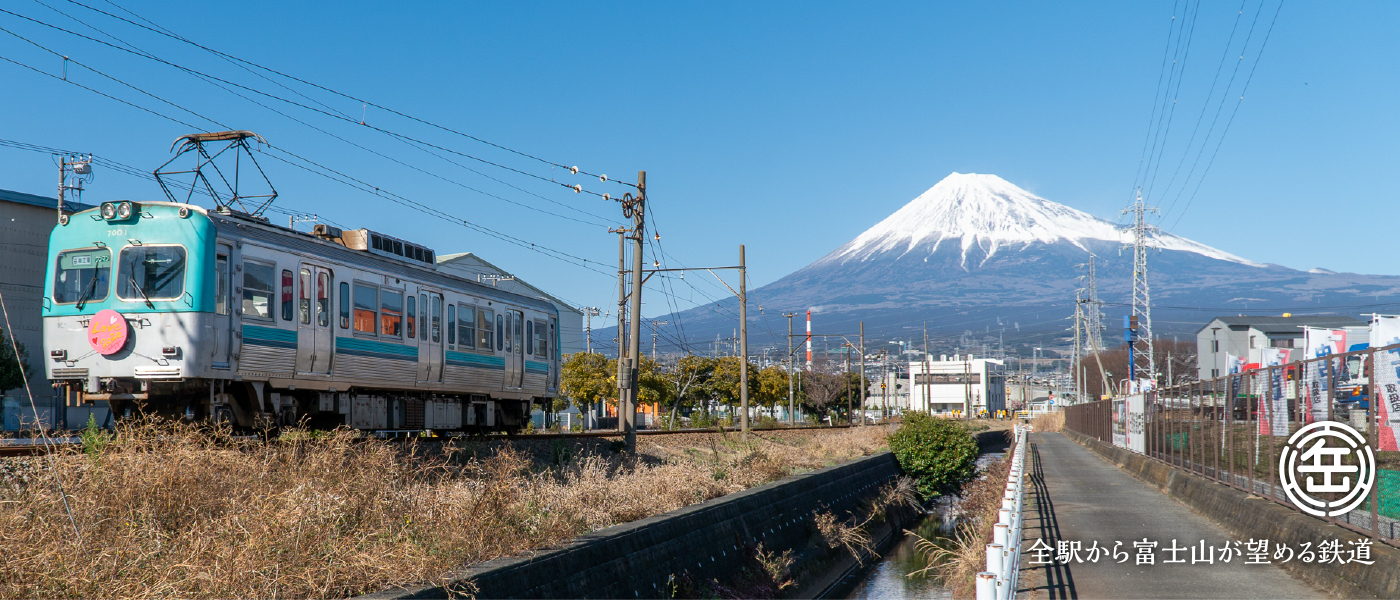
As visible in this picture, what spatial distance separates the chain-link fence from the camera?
8.84 meters

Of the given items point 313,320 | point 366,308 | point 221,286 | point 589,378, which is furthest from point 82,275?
point 589,378

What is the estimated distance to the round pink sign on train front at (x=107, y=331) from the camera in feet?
43.8

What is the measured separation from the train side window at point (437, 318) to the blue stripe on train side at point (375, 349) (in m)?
0.77

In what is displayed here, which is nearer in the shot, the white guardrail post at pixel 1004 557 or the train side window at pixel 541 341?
the white guardrail post at pixel 1004 557

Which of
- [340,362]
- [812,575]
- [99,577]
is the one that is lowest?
[812,575]

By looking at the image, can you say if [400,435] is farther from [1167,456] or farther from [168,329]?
[1167,456]

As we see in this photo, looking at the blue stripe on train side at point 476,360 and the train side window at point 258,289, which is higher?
the train side window at point 258,289

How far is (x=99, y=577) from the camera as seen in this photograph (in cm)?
606

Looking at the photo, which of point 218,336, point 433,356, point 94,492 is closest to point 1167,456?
point 433,356

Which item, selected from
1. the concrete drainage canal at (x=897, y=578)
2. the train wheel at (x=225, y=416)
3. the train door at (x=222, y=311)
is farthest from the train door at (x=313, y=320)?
the concrete drainage canal at (x=897, y=578)

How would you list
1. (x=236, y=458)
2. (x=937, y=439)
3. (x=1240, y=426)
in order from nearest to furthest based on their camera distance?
(x=236, y=458) < (x=1240, y=426) < (x=937, y=439)

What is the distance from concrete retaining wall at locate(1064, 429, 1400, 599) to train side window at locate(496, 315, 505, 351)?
13384mm

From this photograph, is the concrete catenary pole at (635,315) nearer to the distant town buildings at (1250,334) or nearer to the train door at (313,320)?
the train door at (313,320)

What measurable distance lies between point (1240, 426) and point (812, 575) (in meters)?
7.29
